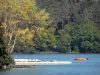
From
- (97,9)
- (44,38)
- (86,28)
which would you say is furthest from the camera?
(97,9)

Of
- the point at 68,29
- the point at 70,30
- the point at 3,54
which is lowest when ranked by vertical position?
the point at 3,54

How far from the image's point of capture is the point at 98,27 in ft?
421

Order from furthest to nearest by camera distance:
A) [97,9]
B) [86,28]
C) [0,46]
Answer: [97,9], [86,28], [0,46]

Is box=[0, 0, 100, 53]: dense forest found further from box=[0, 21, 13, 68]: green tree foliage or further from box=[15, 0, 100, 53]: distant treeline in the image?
box=[0, 21, 13, 68]: green tree foliage

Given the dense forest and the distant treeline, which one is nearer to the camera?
the dense forest

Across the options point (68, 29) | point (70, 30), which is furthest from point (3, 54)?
point (68, 29)

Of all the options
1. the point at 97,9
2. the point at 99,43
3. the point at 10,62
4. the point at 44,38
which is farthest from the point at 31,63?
the point at 97,9

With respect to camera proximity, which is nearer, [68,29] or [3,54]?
[3,54]

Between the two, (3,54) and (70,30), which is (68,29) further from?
(3,54)

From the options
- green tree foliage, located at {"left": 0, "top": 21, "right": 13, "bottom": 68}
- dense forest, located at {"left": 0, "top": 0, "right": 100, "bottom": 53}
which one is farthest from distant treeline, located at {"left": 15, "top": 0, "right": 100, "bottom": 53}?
green tree foliage, located at {"left": 0, "top": 21, "right": 13, "bottom": 68}

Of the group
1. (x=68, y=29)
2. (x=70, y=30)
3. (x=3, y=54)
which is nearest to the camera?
(x=3, y=54)

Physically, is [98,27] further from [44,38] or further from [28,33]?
[28,33]

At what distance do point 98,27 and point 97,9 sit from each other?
667cm

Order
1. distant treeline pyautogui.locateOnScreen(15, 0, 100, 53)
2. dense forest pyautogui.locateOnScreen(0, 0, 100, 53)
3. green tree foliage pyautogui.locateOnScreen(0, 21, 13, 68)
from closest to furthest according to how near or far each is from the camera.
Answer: green tree foliage pyautogui.locateOnScreen(0, 21, 13, 68)
dense forest pyautogui.locateOnScreen(0, 0, 100, 53)
distant treeline pyautogui.locateOnScreen(15, 0, 100, 53)
